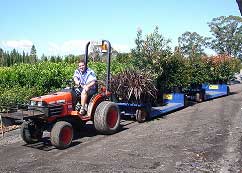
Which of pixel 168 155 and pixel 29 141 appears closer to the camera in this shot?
pixel 168 155

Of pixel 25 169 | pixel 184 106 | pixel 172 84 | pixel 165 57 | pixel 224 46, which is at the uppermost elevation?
pixel 224 46

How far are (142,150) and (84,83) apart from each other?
91.9 inches

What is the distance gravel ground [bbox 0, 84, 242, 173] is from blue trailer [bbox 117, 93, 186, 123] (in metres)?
0.33

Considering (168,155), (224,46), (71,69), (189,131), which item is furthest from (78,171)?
(224,46)

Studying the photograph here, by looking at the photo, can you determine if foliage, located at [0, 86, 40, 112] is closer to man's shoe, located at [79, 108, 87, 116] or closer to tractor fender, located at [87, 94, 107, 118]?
tractor fender, located at [87, 94, 107, 118]

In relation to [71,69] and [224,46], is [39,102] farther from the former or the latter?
[224,46]

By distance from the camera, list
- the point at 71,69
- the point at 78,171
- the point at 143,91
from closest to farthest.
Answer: the point at 78,171, the point at 143,91, the point at 71,69

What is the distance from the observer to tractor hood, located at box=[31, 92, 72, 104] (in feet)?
25.1

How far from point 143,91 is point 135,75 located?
0.59 m

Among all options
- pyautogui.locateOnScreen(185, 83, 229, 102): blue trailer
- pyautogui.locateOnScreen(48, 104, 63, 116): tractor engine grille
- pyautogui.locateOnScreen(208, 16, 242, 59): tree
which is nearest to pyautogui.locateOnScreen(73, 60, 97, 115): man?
pyautogui.locateOnScreen(48, 104, 63, 116): tractor engine grille

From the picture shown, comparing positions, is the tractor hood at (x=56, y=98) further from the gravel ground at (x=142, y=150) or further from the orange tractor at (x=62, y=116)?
the gravel ground at (x=142, y=150)

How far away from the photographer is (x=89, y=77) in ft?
28.1

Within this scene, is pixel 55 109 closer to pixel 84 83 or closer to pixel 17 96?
pixel 84 83

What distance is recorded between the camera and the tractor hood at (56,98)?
765 centimetres
